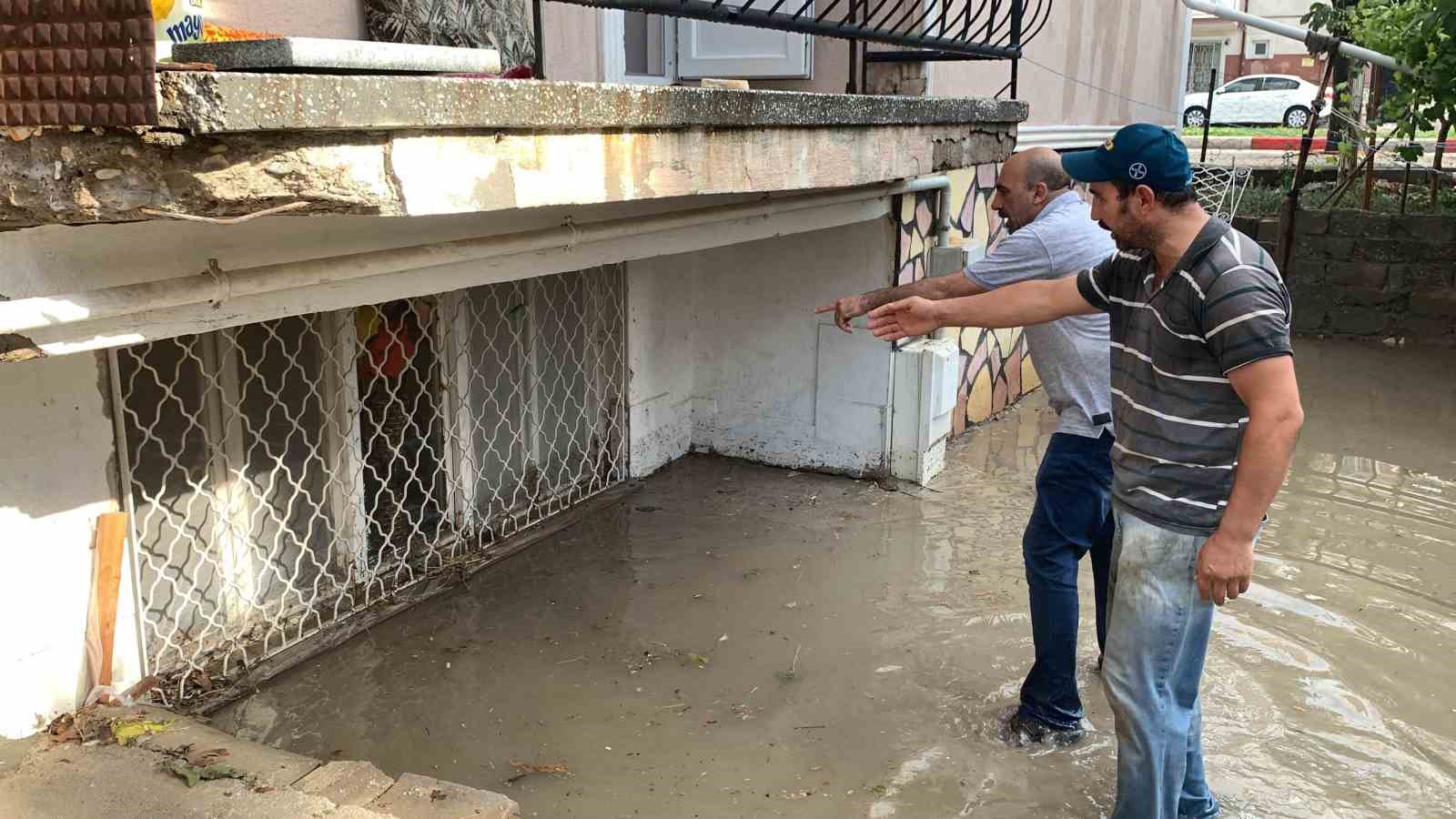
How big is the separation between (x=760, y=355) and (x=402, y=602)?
2733mm

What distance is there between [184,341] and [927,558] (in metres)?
3.39

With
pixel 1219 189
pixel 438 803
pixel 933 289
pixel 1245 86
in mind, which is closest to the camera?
pixel 438 803

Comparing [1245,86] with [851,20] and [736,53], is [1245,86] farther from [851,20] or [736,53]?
[851,20]

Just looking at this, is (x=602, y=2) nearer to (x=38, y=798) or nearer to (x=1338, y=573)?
(x=38, y=798)

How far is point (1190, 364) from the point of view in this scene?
277cm

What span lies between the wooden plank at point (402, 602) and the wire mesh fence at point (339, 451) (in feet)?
0.18

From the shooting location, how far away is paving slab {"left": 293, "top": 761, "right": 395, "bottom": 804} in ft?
8.91

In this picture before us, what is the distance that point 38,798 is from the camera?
273cm

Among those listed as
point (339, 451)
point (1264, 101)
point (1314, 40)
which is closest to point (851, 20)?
point (339, 451)

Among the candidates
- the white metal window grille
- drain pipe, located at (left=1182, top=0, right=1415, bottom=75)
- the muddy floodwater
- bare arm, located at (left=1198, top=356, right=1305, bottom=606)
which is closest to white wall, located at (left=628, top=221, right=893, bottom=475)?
the muddy floodwater

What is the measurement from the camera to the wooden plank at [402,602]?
3932 millimetres

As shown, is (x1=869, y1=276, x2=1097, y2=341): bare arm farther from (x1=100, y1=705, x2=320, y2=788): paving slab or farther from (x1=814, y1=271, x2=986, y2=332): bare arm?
(x1=100, y1=705, x2=320, y2=788): paving slab

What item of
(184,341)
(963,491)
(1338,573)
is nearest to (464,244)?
(184,341)

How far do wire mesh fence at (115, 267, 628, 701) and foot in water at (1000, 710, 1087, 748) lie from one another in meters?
2.55
